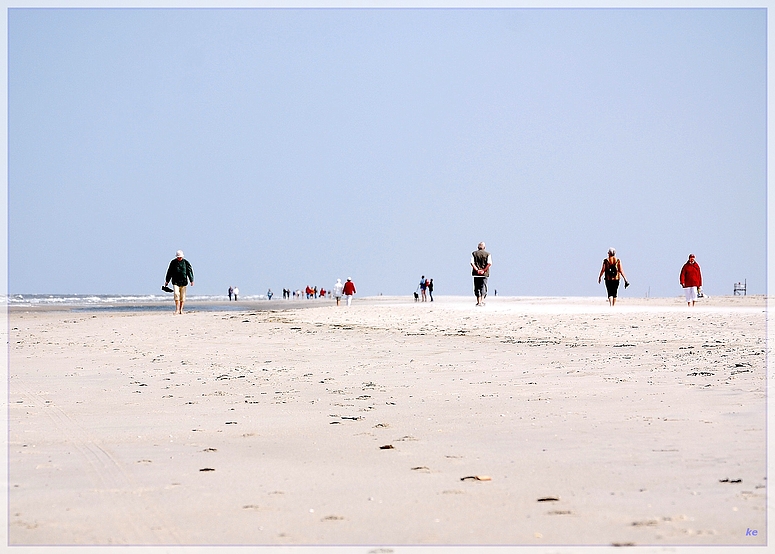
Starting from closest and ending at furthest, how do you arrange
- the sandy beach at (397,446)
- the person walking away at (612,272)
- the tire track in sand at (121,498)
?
the tire track in sand at (121,498) → the sandy beach at (397,446) → the person walking away at (612,272)

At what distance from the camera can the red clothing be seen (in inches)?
868

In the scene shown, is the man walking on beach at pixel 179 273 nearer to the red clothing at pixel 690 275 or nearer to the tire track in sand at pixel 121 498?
the red clothing at pixel 690 275

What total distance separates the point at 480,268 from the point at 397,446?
16.5m

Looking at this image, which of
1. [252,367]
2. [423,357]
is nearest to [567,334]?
[423,357]

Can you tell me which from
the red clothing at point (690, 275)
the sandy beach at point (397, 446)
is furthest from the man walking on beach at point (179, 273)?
the red clothing at point (690, 275)

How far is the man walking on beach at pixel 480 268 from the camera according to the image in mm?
21719

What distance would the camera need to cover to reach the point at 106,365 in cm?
1135

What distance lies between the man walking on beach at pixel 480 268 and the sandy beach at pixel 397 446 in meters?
9.44

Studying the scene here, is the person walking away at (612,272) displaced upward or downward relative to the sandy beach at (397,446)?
upward

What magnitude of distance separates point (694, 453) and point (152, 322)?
53.6ft

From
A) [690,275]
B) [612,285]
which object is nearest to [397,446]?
[612,285]

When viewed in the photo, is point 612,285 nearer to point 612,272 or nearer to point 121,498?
point 612,272

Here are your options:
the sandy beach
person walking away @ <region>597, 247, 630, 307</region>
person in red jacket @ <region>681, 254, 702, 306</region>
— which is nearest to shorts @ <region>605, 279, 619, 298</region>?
person walking away @ <region>597, 247, 630, 307</region>

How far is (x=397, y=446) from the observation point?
5.60 meters
